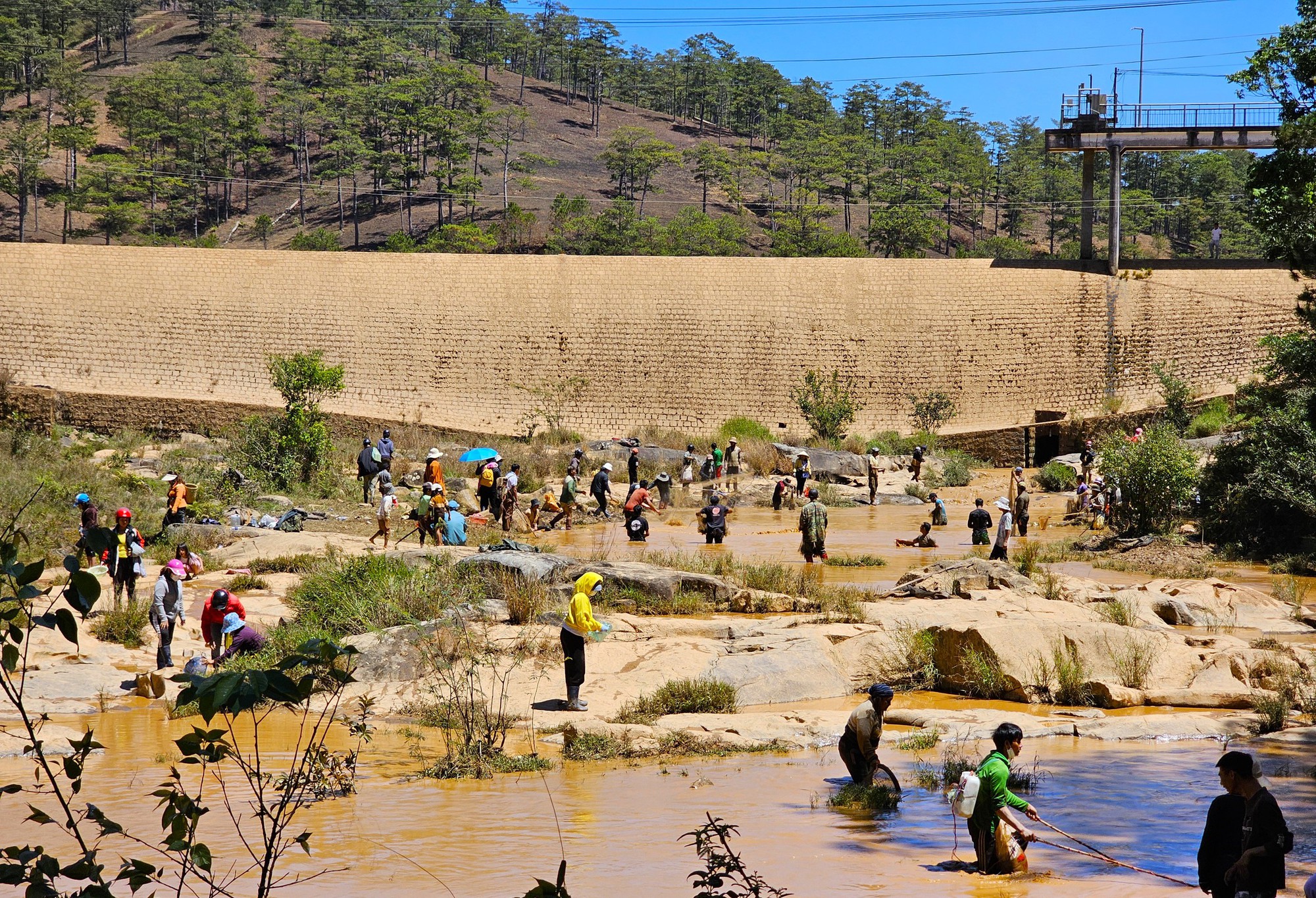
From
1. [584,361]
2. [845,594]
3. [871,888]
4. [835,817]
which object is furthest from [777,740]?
[584,361]

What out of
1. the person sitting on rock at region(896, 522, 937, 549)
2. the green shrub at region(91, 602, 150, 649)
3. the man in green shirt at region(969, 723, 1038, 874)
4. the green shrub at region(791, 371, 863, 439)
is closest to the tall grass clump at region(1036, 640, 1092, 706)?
the man in green shirt at region(969, 723, 1038, 874)

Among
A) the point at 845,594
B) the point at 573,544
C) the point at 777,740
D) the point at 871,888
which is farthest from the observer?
the point at 573,544

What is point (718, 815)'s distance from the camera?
843 centimetres

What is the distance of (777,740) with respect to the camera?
404 inches

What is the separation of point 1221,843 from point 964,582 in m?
9.24

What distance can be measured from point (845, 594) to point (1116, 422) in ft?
65.3

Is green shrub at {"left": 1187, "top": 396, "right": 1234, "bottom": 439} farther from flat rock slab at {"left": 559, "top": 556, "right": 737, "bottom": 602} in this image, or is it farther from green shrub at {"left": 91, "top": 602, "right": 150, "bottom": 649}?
green shrub at {"left": 91, "top": 602, "right": 150, "bottom": 649}

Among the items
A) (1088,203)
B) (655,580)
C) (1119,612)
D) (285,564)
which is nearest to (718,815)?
(655,580)

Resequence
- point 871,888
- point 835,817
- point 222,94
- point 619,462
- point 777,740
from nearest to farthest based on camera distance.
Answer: point 871,888
point 835,817
point 777,740
point 619,462
point 222,94

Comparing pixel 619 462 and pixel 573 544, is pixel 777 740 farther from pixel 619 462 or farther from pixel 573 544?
pixel 619 462

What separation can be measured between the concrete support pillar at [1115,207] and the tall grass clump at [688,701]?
88.0 feet

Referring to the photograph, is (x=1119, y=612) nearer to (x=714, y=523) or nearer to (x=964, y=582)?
(x=964, y=582)

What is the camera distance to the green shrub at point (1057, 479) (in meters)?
28.5

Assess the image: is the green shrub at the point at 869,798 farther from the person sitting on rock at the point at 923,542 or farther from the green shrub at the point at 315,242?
the green shrub at the point at 315,242
